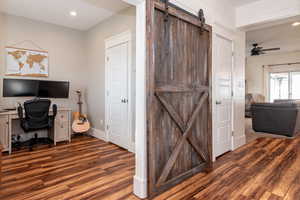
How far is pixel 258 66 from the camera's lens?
7.93 m

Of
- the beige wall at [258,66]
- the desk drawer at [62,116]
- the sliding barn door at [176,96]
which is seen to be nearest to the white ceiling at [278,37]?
the beige wall at [258,66]

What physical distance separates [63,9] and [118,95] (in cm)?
201

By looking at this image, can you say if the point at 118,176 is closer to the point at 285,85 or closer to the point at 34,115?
the point at 34,115

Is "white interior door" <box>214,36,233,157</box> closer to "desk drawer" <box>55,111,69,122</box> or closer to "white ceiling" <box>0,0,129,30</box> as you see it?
"white ceiling" <box>0,0,129,30</box>

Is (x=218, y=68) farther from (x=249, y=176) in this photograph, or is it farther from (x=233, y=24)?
(x=249, y=176)

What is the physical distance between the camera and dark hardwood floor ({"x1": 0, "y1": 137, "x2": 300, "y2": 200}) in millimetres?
1896

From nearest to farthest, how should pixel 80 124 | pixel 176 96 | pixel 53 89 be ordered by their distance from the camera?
pixel 176 96 < pixel 53 89 < pixel 80 124

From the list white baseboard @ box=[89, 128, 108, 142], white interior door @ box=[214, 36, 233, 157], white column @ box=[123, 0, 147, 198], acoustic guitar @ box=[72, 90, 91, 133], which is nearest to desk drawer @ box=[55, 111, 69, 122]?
acoustic guitar @ box=[72, 90, 91, 133]

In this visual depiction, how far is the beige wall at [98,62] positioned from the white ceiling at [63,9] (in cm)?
19

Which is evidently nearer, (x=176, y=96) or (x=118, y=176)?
(x=176, y=96)

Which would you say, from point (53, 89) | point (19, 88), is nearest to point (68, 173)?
point (53, 89)

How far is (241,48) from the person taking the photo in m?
3.64

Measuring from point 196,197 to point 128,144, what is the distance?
69.9 inches

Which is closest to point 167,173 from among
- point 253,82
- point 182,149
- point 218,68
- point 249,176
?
point 182,149
